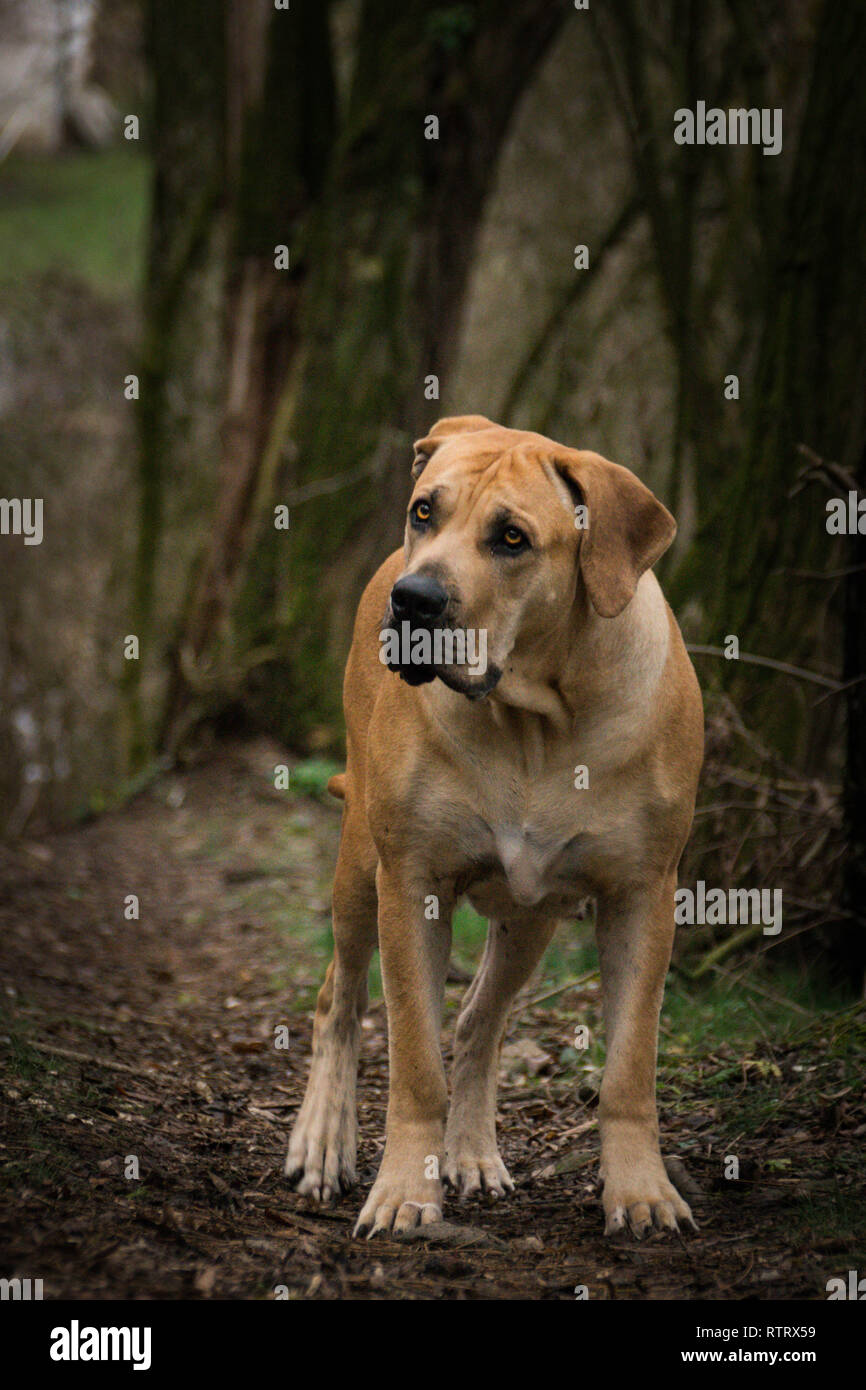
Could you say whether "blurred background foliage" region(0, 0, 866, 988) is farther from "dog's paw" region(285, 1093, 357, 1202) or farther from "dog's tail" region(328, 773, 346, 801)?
"dog's paw" region(285, 1093, 357, 1202)

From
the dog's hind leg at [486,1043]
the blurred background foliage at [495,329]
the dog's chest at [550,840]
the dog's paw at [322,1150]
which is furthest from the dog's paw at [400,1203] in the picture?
the blurred background foliage at [495,329]

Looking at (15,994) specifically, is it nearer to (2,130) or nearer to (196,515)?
(196,515)

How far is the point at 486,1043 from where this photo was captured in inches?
175

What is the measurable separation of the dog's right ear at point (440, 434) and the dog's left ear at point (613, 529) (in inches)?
16.6

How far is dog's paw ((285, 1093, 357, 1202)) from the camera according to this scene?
164 inches

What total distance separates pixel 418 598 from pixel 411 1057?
122 cm

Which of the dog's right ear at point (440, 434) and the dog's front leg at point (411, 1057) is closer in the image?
the dog's front leg at point (411, 1057)

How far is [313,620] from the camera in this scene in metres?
9.58

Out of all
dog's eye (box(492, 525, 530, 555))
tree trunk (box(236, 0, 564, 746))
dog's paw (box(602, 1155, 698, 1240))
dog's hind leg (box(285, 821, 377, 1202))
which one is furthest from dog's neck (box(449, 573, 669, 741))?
tree trunk (box(236, 0, 564, 746))

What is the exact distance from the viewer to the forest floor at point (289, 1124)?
10.6 ft

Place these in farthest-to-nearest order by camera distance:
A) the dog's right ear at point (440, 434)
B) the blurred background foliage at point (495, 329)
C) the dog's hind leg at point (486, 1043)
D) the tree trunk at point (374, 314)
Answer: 1. the tree trunk at point (374, 314)
2. the blurred background foliage at point (495, 329)
3. the dog's hind leg at point (486, 1043)
4. the dog's right ear at point (440, 434)

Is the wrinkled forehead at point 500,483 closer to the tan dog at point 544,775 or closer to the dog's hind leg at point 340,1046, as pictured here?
the tan dog at point 544,775

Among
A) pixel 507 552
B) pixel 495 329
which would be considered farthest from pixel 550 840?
pixel 495 329
